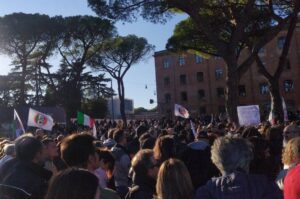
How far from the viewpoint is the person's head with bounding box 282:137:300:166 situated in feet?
10.8

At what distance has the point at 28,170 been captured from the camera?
3.54 metres

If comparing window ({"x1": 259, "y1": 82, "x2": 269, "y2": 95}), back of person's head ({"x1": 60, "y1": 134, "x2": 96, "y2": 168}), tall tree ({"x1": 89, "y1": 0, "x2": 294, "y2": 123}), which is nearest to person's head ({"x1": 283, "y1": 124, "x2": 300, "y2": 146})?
back of person's head ({"x1": 60, "y1": 134, "x2": 96, "y2": 168})

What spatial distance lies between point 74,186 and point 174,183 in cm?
99

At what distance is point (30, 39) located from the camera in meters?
34.2

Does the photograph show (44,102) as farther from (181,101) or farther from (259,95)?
(259,95)

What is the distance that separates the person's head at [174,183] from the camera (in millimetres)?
2859

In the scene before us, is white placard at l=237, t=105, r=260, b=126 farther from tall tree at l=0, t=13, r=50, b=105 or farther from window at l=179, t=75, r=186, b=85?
window at l=179, t=75, r=186, b=85

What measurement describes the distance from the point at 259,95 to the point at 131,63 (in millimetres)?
13231

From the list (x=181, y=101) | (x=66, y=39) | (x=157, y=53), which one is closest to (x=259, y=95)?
(x=181, y=101)

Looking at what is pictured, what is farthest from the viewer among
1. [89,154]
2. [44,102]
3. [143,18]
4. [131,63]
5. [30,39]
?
[44,102]

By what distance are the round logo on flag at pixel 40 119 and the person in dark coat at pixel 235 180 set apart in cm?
816

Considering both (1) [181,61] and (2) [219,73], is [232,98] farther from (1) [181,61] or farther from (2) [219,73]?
(1) [181,61]

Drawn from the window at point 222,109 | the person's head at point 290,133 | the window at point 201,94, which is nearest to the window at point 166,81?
the window at point 201,94

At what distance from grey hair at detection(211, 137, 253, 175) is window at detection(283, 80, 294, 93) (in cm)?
4031
